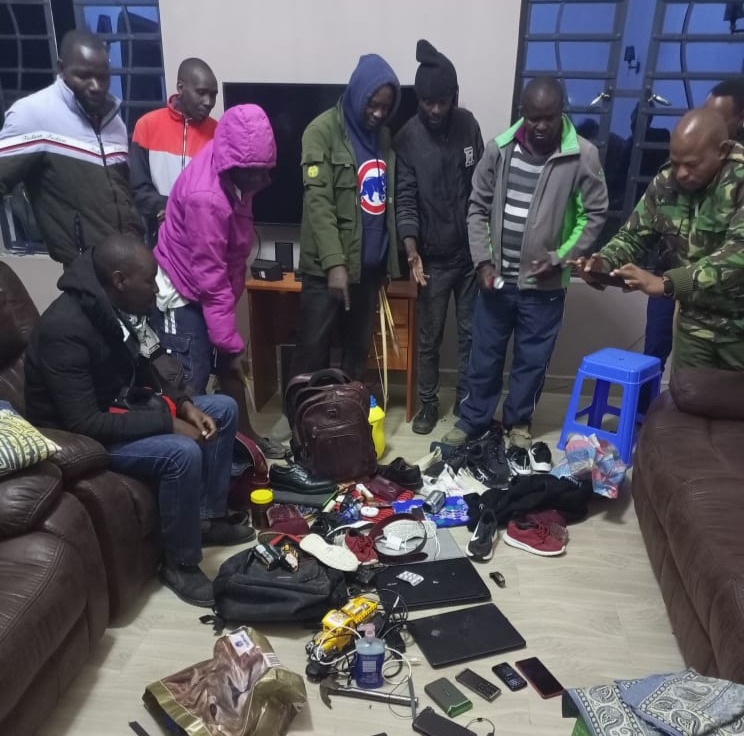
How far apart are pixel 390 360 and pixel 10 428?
1.89 m

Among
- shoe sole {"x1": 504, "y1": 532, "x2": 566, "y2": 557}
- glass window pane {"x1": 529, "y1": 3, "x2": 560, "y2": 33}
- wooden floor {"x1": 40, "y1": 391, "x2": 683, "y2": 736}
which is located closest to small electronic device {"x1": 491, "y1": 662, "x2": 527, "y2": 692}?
wooden floor {"x1": 40, "y1": 391, "x2": 683, "y2": 736}

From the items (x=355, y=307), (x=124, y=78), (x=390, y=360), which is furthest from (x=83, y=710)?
(x=124, y=78)

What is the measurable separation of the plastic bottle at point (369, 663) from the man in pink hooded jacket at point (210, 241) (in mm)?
1120

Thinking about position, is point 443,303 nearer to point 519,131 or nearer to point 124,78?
point 519,131

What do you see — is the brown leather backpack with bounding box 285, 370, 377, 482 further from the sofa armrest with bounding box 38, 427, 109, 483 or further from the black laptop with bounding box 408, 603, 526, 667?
the sofa armrest with bounding box 38, 427, 109, 483

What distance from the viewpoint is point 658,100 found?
10.3 ft

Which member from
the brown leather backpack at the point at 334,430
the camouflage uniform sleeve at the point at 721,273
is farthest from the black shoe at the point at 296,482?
the camouflage uniform sleeve at the point at 721,273

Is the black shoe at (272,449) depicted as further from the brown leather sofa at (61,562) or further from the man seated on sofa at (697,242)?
the man seated on sofa at (697,242)

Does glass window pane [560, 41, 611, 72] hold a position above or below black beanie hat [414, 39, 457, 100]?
above

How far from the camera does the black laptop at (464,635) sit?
1807 millimetres

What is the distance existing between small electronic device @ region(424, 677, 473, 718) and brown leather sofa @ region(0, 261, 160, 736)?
846 millimetres

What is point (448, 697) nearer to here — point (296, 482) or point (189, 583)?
point (189, 583)

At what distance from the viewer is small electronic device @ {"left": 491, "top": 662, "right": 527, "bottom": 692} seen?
1.71 metres

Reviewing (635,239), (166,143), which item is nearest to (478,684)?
(635,239)
